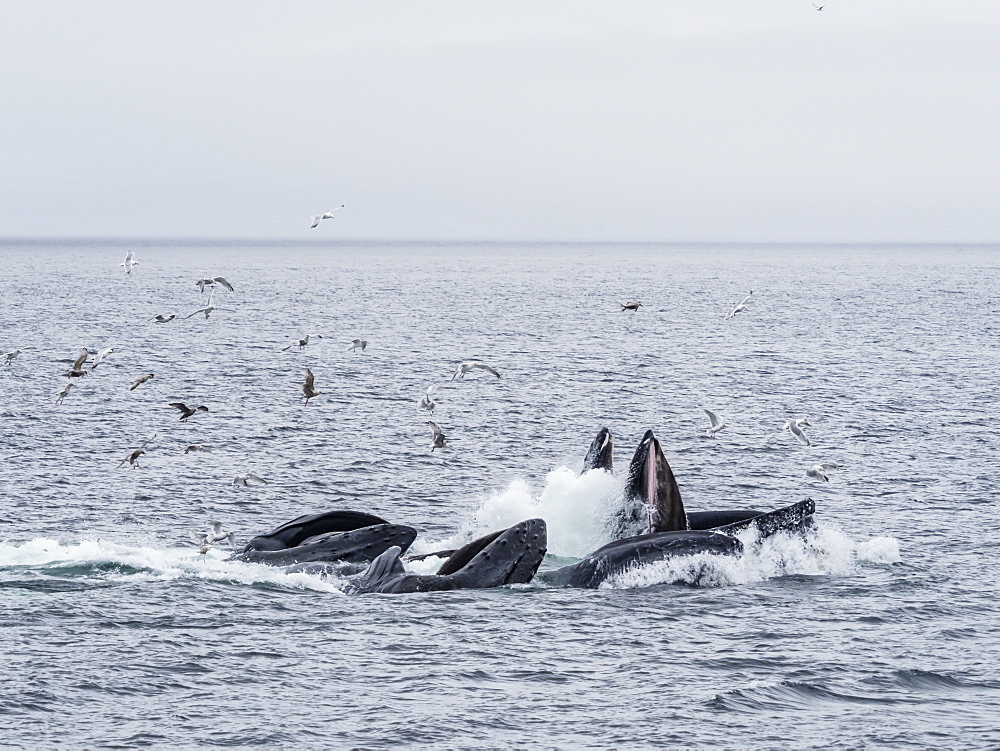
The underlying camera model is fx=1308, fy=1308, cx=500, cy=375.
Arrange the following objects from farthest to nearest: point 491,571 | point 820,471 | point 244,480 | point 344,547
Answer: point 820,471 < point 244,480 < point 344,547 < point 491,571

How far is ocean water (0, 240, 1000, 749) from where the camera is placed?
20.7 m

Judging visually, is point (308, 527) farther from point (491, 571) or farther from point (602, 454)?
point (602, 454)

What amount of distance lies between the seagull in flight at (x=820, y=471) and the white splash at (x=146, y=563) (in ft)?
53.9

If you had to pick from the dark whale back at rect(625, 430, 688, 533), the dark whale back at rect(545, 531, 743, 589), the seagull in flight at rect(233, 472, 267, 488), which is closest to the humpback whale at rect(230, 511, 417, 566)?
the dark whale back at rect(545, 531, 743, 589)

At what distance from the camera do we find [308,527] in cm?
2992

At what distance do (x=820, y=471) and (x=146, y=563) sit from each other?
19352 millimetres

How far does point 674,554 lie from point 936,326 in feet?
291

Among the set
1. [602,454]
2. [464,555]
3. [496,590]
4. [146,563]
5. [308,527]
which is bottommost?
[146,563]

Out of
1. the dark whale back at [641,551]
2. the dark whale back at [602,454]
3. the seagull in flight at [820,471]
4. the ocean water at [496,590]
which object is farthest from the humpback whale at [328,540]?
the seagull in flight at [820,471]

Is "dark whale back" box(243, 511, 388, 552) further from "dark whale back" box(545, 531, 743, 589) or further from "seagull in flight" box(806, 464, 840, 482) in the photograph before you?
"seagull in flight" box(806, 464, 840, 482)

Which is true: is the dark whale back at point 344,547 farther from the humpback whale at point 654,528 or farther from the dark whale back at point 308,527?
the humpback whale at point 654,528

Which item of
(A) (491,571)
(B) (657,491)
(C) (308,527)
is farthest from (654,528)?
(C) (308,527)

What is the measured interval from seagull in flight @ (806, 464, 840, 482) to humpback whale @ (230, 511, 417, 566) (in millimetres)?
13871

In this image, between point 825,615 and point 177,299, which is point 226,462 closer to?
point 825,615
